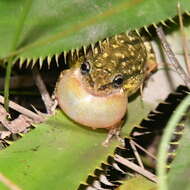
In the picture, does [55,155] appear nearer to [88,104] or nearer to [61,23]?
[88,104]

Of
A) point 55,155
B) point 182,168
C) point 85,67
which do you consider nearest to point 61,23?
point 85,67

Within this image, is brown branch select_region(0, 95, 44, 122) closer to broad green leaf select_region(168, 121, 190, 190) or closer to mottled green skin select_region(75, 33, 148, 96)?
mottled green skin select_region(75, 33, 148, 96)

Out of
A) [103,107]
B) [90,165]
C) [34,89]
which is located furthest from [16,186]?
[34,89]

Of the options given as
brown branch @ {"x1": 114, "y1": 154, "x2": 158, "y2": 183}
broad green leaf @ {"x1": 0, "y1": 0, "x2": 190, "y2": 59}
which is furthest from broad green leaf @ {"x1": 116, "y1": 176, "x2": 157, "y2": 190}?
broad green leaf @ {"x1": 0, "y1": 0, "x2": 190, "y2": 59}

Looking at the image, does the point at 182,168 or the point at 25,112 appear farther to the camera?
the point at 25,112

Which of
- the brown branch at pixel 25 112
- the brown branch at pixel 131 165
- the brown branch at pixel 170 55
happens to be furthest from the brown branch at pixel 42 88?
the brown branch at pixel 170 55

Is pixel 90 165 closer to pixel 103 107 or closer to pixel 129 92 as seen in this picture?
pixel 103 107
